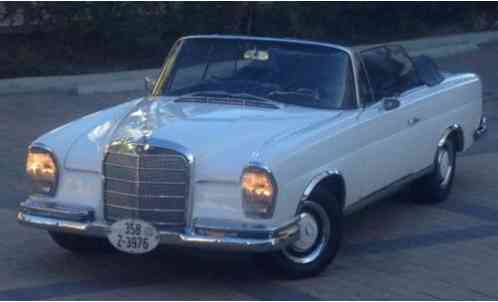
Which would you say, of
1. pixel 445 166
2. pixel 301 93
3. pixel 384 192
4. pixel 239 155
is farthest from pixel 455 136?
pixel 239 155

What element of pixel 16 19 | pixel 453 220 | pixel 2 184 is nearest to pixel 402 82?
pixel 453 220

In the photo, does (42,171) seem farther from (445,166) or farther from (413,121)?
(445,166)

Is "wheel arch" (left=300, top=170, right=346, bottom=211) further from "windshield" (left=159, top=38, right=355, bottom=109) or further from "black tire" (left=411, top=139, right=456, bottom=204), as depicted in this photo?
"black tire" (left=411, top=139, right=456, bottom=204)

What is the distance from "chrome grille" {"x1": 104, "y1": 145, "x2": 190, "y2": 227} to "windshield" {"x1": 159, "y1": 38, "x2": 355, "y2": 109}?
1.35m

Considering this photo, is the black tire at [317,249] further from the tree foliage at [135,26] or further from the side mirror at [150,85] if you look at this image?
the tree foliage at [135,26]

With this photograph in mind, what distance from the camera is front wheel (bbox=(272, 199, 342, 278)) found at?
7.35 m

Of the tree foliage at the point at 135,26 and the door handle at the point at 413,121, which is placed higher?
the door handle at the point at 413,121

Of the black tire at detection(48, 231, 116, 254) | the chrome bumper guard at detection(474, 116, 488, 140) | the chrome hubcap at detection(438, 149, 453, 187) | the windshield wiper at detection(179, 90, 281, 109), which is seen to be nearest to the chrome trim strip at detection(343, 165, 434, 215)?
the chrome hubcap at detection(438, 149, 453, 187)

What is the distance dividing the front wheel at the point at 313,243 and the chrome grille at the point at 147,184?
29.9 inches

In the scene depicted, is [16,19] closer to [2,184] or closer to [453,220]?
[2,184]

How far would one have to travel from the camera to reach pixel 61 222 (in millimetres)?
7230

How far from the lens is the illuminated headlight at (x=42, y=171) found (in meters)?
7.38

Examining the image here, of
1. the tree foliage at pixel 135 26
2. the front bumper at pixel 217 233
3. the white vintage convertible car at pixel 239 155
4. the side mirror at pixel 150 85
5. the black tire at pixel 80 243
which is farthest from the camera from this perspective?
the tree foliage at pixel 135 26

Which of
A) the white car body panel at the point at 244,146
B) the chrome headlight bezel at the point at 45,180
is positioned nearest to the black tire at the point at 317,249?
the white car body panel at the point at 244,146
